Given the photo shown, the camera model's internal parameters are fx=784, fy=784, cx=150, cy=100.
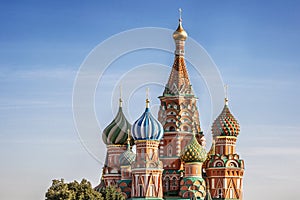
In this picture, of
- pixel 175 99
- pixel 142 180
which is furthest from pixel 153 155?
pixel 175 99

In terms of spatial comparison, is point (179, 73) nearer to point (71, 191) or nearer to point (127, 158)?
point (127, 158)

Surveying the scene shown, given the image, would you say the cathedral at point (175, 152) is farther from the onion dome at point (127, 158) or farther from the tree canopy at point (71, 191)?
the tree canopy at point (71, 191)

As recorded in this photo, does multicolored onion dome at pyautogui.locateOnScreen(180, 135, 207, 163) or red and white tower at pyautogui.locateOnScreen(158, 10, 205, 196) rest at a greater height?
red and white tower at pyautogui.locateOnScreen(158, 10, 205, 196)

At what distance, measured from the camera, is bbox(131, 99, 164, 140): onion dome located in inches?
2004

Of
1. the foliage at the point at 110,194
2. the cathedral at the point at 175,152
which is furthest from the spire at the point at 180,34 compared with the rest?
the foliage at the point at 110,194

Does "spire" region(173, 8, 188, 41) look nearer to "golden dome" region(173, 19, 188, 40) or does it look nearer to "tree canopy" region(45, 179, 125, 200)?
"golden dome" region(173, 19, 188, 40)

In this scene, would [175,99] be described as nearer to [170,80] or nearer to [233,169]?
[170,80]

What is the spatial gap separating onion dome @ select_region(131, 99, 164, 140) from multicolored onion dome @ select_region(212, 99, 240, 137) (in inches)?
232

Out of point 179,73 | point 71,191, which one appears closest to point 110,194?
point 71,191

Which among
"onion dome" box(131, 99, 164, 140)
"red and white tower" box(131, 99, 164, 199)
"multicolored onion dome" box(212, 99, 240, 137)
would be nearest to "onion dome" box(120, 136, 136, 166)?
"red and white tower" box(131, 99, 164, 199)

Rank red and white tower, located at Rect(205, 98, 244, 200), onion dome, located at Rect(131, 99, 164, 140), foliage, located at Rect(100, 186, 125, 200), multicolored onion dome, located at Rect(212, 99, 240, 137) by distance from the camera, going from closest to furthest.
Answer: foliage, located at Rect(100, 186, 125, 200) → onion dome, located at Rect(131, 99, 164, 140) → red and white tower, located at Rect(205, 98, 244, 200) → multicolored onion dome, located at Rect(212, 99, 240, 137)

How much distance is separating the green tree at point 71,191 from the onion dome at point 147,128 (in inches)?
262

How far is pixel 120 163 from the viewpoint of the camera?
55.0m

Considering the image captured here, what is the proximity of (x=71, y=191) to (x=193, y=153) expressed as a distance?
10440 millimetres
